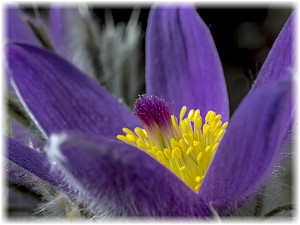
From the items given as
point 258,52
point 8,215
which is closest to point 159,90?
point 8,215

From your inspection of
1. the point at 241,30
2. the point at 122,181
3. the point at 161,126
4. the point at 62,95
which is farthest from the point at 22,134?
the point at 241,30

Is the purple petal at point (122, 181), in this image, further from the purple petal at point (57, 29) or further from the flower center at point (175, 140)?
the purple petal at point (57, 29)

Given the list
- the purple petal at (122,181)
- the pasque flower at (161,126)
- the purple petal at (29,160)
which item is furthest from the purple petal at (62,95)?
the purple petal at (122,181)

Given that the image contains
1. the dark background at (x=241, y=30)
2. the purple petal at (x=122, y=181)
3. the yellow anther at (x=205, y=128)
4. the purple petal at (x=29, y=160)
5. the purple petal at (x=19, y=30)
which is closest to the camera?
the purple petal at (x=122, y=181)

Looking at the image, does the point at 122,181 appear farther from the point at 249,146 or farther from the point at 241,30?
the point at 241,30

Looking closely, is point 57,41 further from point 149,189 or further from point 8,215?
point 149,189

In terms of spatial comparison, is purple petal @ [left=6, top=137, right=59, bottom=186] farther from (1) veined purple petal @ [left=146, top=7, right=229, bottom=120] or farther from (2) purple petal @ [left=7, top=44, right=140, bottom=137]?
(1) veined purple petal @ [left=146, top=7, right=229, bottom=120]
